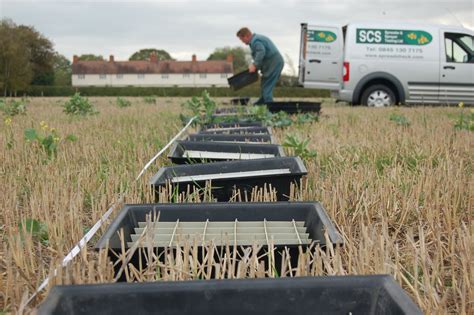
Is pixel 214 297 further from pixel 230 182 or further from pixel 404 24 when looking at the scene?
pixel 404 24

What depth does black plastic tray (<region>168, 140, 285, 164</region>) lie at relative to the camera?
13.3ft

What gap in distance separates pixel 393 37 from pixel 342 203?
37.8ft

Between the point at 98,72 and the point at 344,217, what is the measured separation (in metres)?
80.9

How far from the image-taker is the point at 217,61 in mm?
81000

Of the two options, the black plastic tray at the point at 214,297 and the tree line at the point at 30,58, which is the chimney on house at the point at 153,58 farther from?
the black plastic tray at the point at 214,297

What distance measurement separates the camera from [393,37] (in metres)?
13.2

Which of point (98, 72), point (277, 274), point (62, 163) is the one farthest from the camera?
point (98, 72)

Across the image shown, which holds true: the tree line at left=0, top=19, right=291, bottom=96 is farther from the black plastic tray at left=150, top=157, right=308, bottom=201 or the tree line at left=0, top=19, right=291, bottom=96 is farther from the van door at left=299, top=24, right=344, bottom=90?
the black plastic tray at left=150, top=157, right=308, bottom=201

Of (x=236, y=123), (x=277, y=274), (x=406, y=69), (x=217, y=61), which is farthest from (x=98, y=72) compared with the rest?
(x=277, y=274)

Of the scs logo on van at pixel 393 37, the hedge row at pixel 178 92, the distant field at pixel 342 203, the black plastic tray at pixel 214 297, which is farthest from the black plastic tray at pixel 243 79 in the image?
the hedge row at pixel 178 92

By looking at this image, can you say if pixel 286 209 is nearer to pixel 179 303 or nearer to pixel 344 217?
pixel 344 217

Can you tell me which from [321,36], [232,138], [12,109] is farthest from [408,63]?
[232,138]

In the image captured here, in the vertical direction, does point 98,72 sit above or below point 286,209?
above

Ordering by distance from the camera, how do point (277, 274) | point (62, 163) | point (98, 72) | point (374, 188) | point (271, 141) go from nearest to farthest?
1. point (277, 274)
2. point (374, 188)
3. point (62, 163)
4. point (271, 141)
5. point (98, 72)
